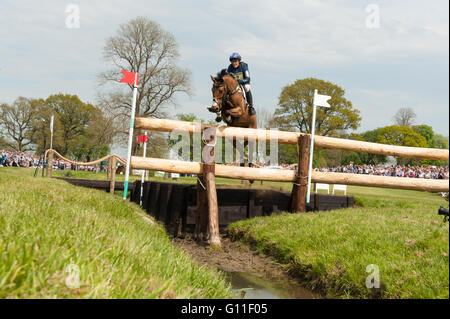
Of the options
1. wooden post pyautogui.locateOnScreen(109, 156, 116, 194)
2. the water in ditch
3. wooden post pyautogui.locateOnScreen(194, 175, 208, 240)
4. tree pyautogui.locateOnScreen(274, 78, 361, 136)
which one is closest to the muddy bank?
the water in ditch

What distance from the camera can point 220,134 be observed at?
319 inches

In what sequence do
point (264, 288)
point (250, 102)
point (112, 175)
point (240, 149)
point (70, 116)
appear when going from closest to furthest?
point (264, 288) < point (240, 149) < point (250, 102) < point (112, 175) < point (70, 116)

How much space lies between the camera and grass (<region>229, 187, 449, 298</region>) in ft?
11.3

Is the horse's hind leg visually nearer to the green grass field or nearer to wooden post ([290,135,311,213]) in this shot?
wooden post ([290,135,311,213])

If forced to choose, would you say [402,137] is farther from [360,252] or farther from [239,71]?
[360,252]

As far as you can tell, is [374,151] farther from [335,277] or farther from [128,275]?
[128,275]

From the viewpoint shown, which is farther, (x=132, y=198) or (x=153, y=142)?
(x=153, y=142)

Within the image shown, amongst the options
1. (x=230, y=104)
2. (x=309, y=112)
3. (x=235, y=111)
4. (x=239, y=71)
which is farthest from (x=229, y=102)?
(x=309, y=112)

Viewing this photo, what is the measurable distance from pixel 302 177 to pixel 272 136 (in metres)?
1.17

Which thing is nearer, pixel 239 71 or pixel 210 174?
pixel 210 174

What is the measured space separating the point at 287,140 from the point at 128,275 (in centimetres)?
681

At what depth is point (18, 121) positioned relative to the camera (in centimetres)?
5094

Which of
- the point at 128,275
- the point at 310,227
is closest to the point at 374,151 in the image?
the point at 310,227
